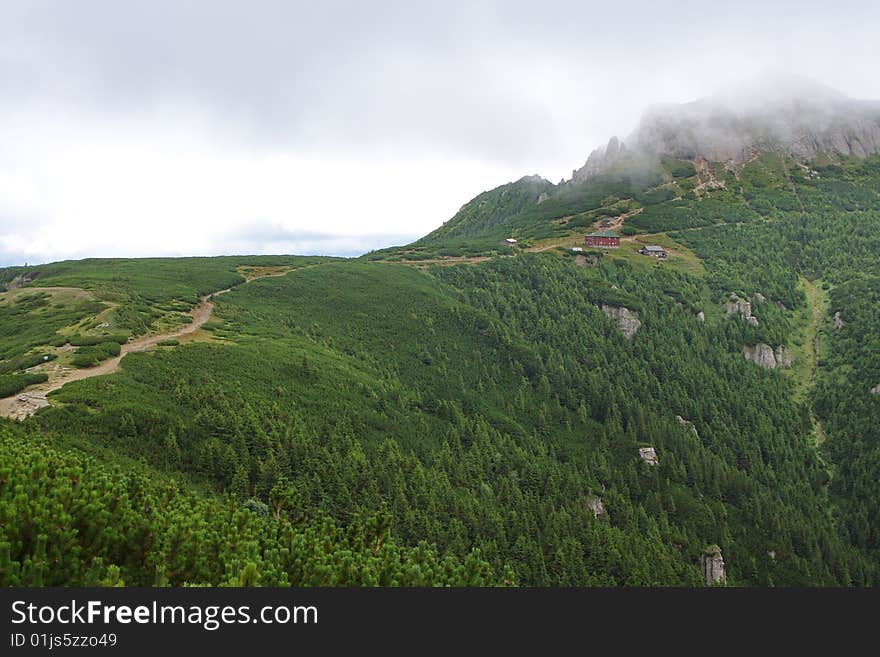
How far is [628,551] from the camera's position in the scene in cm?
7244

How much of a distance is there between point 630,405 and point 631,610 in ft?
321

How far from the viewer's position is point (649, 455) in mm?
97250

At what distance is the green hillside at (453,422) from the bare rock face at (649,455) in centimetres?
141

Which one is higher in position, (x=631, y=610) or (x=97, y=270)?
(x=97, y=270)

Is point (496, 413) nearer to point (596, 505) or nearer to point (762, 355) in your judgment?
point (596, 505)

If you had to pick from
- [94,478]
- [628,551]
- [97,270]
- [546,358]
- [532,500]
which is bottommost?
[628,551]

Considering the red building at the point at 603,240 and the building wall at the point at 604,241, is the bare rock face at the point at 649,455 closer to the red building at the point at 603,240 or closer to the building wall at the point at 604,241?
the red building at the point at 603,240

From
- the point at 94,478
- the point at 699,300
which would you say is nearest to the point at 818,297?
the point at 699,300

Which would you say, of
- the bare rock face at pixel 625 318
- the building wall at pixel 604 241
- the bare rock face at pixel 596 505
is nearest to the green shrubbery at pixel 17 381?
the bare rock face at pixel 596 505

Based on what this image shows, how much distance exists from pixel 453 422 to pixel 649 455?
125ft

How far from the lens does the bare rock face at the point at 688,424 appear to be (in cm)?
10944

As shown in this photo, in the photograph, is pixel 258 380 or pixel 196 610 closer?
pixel 196 610

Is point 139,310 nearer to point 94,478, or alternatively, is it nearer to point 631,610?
point 94,478

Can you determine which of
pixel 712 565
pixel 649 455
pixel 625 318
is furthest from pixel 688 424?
pixel 712 565
